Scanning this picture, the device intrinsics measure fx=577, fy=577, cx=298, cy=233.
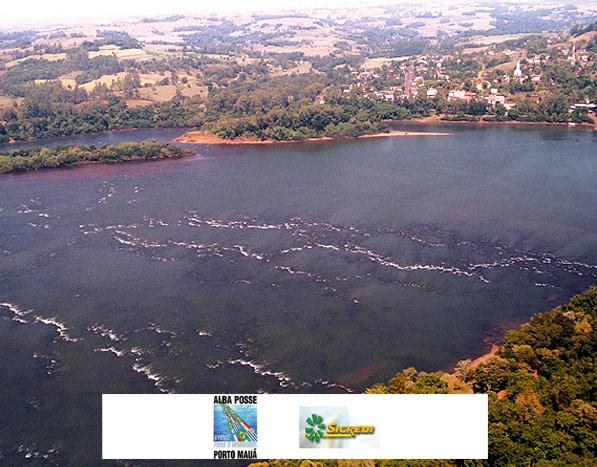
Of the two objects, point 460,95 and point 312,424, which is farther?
point 460,95

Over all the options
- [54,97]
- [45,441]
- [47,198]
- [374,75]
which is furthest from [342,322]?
[374,75]

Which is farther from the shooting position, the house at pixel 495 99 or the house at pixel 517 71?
the house at pixel 517 71

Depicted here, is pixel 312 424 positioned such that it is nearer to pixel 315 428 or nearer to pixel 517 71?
pixel 315 428

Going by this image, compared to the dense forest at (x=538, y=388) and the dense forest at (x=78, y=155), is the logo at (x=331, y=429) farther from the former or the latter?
the dense forest at (x=78, y=155)

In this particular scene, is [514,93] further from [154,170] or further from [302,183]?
[154,170]

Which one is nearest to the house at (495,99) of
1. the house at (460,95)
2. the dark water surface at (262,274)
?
the house at (460,95)

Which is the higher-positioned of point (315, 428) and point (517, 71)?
point (517, 71)

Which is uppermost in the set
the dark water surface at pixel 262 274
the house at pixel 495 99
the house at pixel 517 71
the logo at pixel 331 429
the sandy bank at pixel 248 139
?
the house at pixel 517 71

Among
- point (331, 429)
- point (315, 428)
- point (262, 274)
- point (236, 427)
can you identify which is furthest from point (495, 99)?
point (236, 427)
